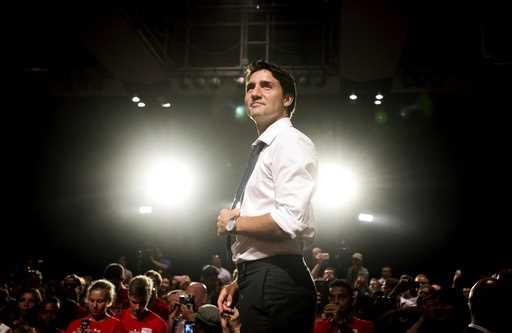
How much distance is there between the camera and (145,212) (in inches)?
435

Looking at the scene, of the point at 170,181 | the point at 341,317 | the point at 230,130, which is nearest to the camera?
the point at 341,317

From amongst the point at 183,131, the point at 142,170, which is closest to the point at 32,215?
the point at 142,170

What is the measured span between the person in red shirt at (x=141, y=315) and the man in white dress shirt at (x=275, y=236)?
352 centimetres

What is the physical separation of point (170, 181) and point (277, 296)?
9.24 m

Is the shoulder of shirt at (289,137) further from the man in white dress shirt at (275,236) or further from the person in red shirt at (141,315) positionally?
the person in red shirt at (141,315)

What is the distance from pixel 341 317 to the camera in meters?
4.27

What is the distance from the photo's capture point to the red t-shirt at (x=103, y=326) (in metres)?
4.51

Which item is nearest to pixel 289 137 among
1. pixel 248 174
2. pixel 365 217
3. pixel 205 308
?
pixel 248 174

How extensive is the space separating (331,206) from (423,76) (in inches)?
143

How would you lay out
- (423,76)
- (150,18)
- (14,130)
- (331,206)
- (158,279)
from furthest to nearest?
(331,206) → (14,130) → (423,76) → (150,18) → (158,279)

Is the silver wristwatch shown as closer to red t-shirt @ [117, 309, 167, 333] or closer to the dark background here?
red t-shirt @ [117, 309, 167, 333]

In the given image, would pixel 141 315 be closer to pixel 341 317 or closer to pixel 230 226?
pixel 341 317

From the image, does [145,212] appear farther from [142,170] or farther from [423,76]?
[423,76]

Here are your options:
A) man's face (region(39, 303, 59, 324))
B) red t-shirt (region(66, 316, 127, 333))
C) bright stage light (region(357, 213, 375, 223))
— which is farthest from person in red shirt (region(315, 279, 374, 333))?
bright stage light (region(357, 213, 375, 223))
